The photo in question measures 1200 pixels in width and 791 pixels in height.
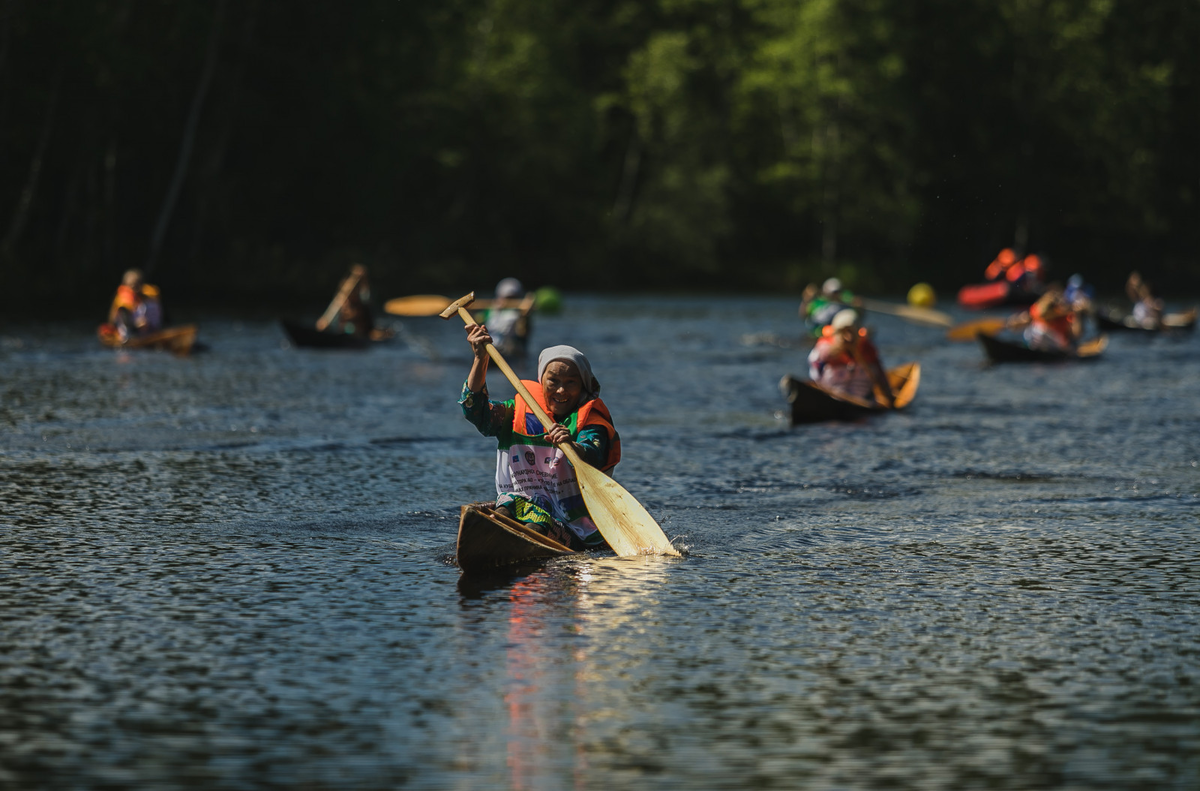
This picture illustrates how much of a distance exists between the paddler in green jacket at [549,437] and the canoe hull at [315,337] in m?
18.3

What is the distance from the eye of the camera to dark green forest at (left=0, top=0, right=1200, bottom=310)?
178 feet

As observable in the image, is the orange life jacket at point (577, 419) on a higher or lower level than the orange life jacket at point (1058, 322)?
lower

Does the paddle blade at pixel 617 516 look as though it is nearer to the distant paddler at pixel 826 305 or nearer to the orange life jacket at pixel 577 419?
the orange life jacket at pixel 577 419

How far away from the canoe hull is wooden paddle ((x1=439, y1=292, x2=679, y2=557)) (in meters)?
18.3

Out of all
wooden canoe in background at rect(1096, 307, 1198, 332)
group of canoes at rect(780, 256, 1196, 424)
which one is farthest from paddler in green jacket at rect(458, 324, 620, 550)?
wooden canoe in background at rect(1096, 307, 1198, 332)

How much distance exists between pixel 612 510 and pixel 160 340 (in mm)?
18393

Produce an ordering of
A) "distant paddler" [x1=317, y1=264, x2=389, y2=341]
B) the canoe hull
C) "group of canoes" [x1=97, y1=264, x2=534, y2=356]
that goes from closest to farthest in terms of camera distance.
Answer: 1. "group of canoes" [x1=97, y1=264, x2=534, y2=356]
2. the canoe hull
3. "distant paddler" [x1=317, y1=264, x2=389, y2=341]

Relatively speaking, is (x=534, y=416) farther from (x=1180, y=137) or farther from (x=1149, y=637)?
(x=1180, y=137)

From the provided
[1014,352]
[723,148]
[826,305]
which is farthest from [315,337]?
[723,148]

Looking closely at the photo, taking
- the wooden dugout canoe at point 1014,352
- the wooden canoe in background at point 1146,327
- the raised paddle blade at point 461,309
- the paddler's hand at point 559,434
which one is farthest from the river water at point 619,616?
the wooden canoe in background at point 1146,327

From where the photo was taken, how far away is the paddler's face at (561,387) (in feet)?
30.2

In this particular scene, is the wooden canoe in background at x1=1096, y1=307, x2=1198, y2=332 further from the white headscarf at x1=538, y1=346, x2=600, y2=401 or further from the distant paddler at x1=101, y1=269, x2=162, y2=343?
the white headscarf at x1=538, y1=346, x2=600, y2=401

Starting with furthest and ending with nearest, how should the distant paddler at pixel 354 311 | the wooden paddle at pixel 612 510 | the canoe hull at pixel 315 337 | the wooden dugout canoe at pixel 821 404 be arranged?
the distant paddler at pixel 354 311, the canoe hull at pixel 315 337, the wooden dugout canoe at pixel 821 404, the wooden paddle at pixel 612 510

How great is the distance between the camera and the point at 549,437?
9.23 metres
